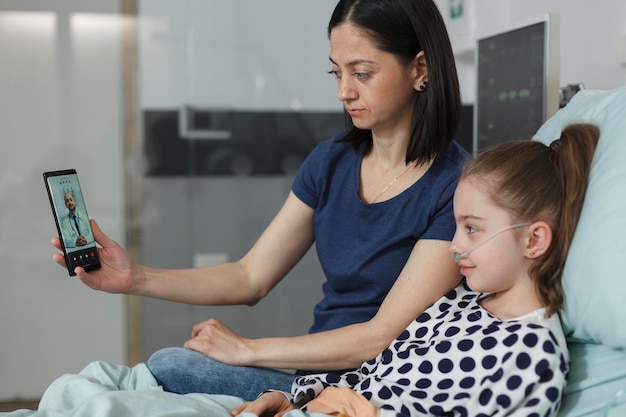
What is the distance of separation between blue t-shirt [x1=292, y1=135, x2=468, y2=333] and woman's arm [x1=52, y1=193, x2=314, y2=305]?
0.06 meters

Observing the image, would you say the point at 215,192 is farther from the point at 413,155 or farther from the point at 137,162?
the point at 413,155

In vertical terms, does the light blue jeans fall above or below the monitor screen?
below

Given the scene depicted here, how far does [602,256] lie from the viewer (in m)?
1.19

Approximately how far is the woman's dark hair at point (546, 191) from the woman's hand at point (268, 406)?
445mm

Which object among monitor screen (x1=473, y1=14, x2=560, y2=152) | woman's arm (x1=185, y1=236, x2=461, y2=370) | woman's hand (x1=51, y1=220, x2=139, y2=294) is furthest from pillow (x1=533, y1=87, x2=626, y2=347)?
woman's hand (x1=51, y1=220, x2=139, y2=294)

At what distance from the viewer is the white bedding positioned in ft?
4.00

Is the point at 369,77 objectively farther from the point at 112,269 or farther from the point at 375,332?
the point at 112,269

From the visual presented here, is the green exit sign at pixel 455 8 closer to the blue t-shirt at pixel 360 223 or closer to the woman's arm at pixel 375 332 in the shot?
the blue t-shirt at pixel 360 223

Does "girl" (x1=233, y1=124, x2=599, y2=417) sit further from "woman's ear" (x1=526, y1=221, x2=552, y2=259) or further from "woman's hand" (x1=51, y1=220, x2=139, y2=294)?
"woman's hand" (x1=51, y1=220, x2=139, y2=294)

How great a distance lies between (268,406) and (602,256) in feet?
1.85

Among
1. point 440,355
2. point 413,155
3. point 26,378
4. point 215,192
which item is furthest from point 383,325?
point 26,378

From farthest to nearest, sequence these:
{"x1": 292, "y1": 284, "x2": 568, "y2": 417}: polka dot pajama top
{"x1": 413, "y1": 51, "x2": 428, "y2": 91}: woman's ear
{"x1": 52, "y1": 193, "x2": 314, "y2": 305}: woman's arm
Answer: {"x1": 52, "y1": 193, "x2": 314, "y2": 305}: woman's arm
{"x1": 413, "y1": 51, "x2": 428, "y2": 91}: woman's ear
{"x1": 292, "y1": 284, "x2": 568, "y2": 417}: polka dot pajama top

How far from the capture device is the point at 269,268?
1774 millimetres

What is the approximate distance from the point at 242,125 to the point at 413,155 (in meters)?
1.60
